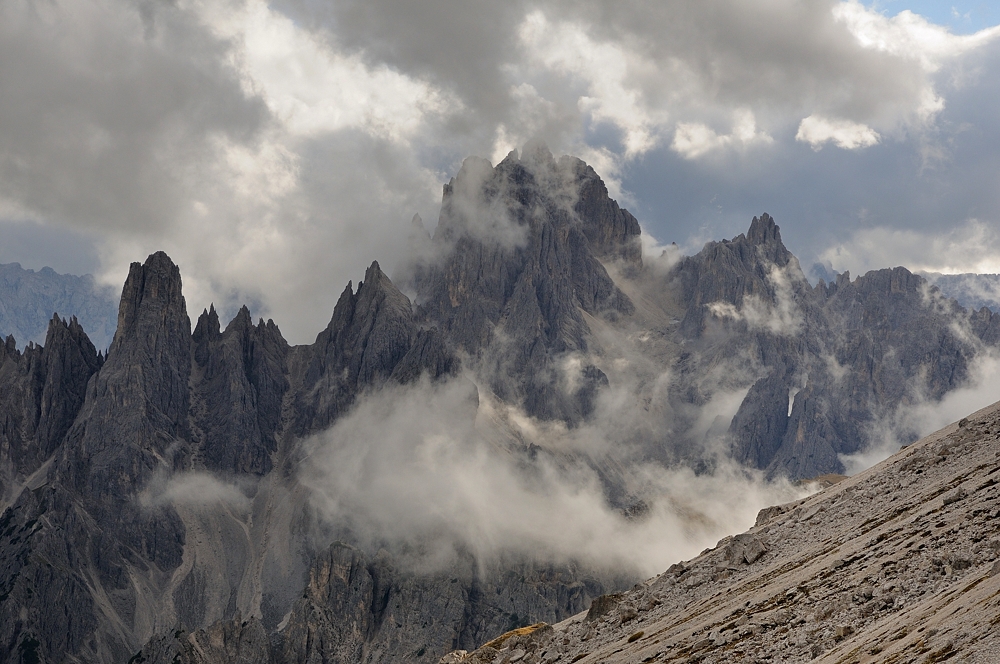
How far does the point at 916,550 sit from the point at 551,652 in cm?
2784

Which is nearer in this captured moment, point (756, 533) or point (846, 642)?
point (846, 642)

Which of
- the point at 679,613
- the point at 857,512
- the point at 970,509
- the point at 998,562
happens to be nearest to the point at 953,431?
the point at 857,512

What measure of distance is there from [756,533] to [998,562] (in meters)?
32.5

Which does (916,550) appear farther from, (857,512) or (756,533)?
(756,533)

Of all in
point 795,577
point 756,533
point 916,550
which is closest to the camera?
point 916,550

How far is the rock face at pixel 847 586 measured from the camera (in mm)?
50406

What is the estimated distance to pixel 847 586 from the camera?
2406 inches

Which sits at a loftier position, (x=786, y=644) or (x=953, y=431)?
(x=953, y=431)

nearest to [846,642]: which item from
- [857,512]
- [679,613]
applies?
[679,613]

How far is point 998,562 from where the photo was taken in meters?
51.8

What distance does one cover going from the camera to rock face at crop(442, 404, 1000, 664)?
5041cm

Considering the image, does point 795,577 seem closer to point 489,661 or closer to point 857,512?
point 857,512

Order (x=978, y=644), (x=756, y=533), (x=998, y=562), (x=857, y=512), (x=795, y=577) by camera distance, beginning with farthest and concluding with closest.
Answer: (x=756, y=533) → (x=857, y=512) → (x=795, y=577) → (x=998, y=562) → (x=978, y=644)

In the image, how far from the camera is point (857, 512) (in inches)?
3081
